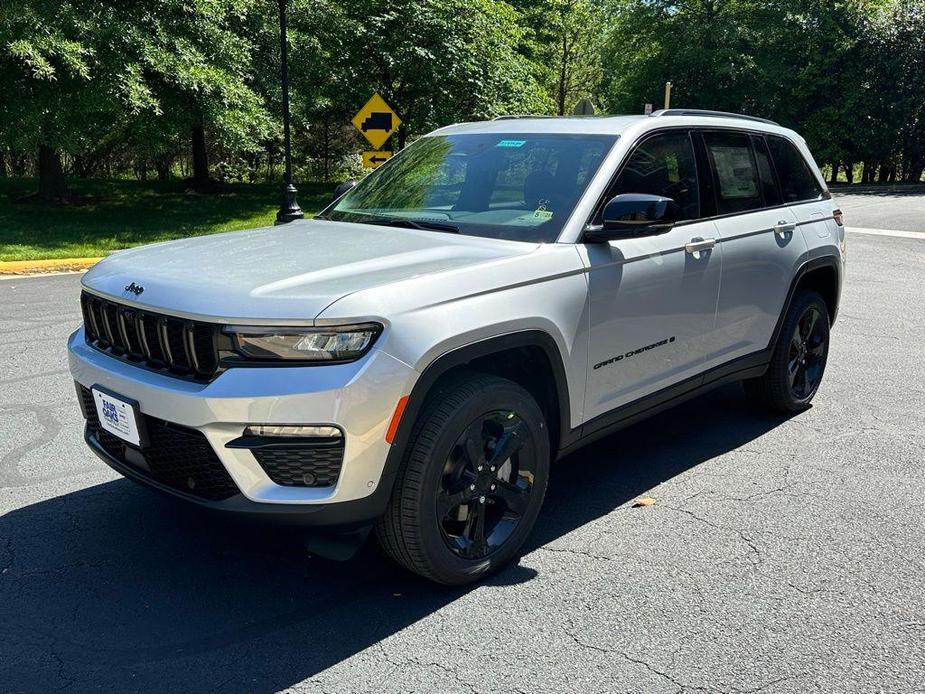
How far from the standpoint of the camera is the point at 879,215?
2031cm

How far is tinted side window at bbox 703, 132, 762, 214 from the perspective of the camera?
4566 mm

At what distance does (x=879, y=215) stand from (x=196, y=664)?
21154 millimetres

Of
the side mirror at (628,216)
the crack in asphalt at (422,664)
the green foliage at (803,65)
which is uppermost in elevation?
the green foliage at (803,65)

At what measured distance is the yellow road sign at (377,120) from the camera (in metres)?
14.2

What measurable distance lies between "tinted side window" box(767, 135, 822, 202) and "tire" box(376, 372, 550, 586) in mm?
2763

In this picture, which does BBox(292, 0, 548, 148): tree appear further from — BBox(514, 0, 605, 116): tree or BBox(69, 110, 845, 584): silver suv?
BBox(69, 110, 845, 584): silver suv

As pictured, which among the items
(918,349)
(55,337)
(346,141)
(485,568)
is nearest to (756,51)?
(346,141)

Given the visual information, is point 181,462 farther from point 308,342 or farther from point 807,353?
point 807,353

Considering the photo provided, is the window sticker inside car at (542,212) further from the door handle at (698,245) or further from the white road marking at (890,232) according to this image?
the white road marking at (890,232)

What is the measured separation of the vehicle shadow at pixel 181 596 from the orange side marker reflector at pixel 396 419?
0.75m

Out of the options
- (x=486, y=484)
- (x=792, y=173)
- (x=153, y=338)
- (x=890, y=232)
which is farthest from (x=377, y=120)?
(x=486, y=484)

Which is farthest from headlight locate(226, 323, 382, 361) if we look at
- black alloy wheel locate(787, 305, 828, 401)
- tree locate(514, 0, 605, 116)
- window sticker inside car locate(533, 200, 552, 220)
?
tree locate(514, 0, 605, 116)

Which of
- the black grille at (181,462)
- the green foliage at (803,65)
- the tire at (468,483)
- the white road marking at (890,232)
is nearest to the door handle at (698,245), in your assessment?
the tire at (468,483)

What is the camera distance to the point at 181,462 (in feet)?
9.80
